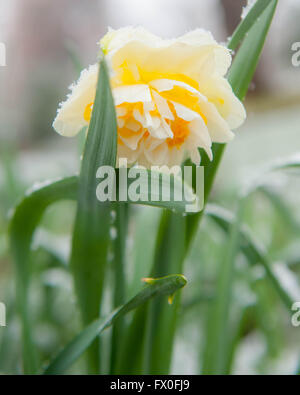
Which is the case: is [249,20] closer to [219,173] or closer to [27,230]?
[27,230]

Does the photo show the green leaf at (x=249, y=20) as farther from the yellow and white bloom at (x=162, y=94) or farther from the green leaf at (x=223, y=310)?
the green leaf at (x=223, y=310)

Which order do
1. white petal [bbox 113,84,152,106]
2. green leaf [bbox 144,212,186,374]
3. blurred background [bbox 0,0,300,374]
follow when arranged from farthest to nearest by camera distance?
blurred background [bbox 0,0,300,374], green leaf [bbox 144,212,186,374], white petal [bbox 113,84,152,106]

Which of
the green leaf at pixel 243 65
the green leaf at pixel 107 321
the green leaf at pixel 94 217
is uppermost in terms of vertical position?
the green leaf at pixel 243 65

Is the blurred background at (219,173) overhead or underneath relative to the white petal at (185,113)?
overhead

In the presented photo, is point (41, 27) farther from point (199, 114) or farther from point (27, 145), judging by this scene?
point (199, 114)

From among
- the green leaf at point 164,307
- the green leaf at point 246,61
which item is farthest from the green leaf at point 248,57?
the green leaf at point 164,307

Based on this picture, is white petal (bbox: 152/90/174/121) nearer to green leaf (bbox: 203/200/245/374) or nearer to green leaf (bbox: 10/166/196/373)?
green leaf (bbox: 10/166/196/373)

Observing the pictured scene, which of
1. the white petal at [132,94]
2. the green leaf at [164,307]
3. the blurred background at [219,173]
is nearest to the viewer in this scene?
the white petal at [132,94]

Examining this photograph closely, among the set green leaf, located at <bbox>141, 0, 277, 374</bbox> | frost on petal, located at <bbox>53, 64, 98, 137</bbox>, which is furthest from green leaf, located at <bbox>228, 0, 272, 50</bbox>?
frost on petal, located at <bbox>53, 64, 98, 137</bbox>
